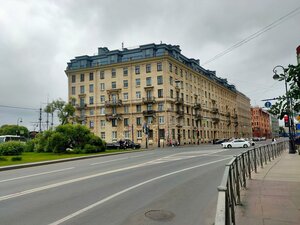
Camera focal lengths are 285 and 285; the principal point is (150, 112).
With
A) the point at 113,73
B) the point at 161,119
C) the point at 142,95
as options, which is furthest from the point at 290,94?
the point at 113,73

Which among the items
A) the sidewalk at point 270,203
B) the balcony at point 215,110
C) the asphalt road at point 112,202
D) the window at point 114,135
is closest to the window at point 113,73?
the window at point 114,135

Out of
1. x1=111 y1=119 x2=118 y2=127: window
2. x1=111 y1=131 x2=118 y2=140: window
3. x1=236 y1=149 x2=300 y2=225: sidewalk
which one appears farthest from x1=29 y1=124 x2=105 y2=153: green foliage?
x1=111 y1=119 x2=118 y2=127: window

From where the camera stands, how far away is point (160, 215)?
20.6ft

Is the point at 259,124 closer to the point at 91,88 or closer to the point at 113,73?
the point at 113,73

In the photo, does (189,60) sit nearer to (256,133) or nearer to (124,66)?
(124,66)

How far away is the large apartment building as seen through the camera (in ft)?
207

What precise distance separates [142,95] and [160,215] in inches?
2341

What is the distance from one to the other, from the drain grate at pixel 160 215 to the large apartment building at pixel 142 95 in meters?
50.7

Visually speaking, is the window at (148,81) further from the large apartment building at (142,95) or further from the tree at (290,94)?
the tree at (290,94)

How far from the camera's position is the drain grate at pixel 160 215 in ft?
19.9

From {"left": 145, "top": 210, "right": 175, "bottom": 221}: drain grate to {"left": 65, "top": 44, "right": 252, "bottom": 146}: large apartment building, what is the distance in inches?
1996

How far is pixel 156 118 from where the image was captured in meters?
63.1

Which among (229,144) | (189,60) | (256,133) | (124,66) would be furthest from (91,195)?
(256,133)

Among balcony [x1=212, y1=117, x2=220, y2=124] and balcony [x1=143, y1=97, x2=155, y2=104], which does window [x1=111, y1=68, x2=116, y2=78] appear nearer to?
balcony [x1=143, y1=97, x2=155, y2=104]
